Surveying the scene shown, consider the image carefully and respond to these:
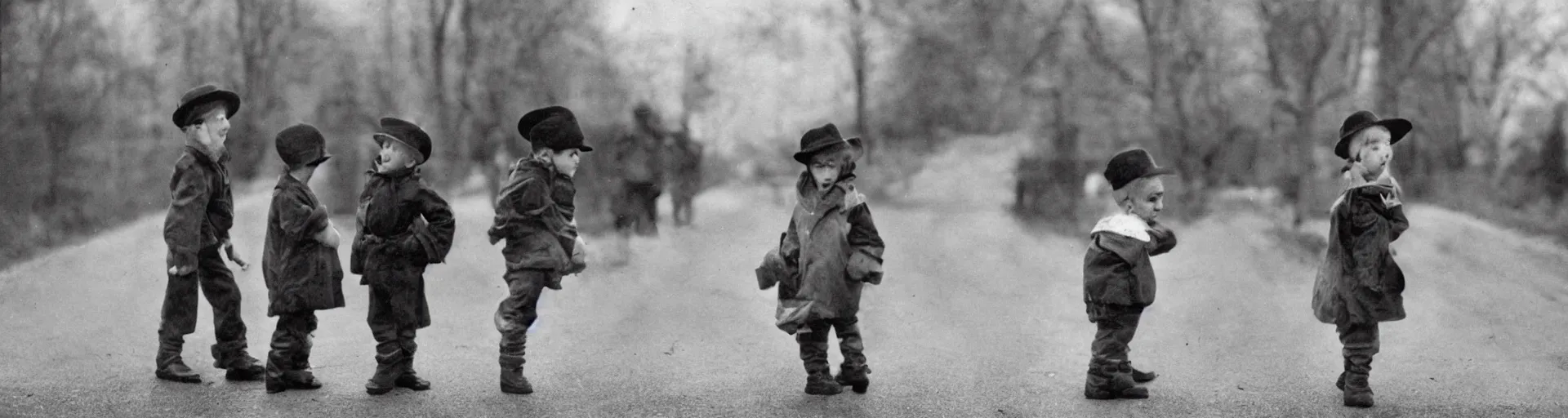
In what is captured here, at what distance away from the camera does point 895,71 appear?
10.3 meters

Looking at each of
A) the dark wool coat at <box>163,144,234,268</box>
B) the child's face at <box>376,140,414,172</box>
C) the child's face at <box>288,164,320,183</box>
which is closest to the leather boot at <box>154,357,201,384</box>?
the dark wool coat at <box>163,144,234,268</box>

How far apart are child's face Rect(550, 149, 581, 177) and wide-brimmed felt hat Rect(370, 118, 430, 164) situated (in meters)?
0.62

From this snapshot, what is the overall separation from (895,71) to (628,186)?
2.62 m

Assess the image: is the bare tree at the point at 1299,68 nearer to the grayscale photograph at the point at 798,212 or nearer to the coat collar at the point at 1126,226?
the grayscale photograph at the point at 798,212

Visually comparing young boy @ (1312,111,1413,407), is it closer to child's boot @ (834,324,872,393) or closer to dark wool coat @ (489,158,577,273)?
child's boot @ (834,324,872,393)

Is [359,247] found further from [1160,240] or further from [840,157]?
[1160,240]

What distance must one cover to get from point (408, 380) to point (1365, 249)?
185 inches

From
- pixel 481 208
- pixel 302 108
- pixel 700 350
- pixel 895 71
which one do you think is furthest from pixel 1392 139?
pixel 302 108

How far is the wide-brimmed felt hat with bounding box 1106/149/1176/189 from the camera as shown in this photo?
19.0ft

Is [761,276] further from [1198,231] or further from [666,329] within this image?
[1198,231]

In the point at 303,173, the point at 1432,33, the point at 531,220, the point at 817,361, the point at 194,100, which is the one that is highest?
the point at 1432,33

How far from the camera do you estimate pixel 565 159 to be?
230 inches

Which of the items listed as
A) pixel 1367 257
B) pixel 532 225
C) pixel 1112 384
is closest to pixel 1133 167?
pixel 1112 384

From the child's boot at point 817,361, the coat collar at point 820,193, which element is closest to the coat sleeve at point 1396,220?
the coat collar at point 820,193
